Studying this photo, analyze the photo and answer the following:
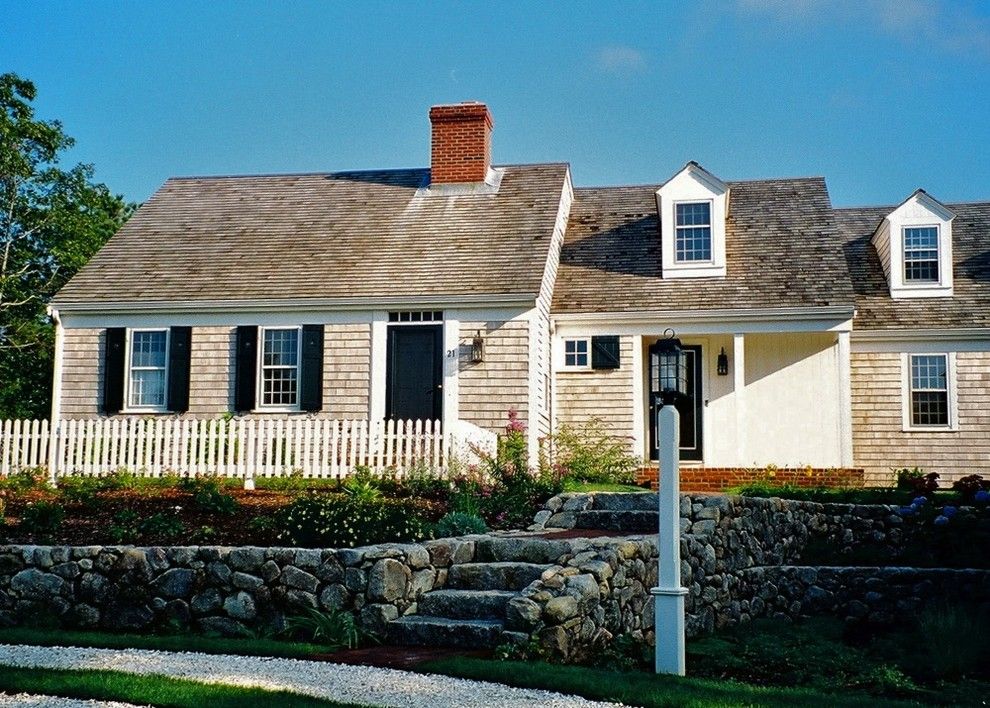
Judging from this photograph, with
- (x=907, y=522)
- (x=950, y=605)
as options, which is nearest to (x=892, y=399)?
(x=907, y=522)

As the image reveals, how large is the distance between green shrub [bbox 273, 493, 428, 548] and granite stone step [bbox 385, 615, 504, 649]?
1.30 metres

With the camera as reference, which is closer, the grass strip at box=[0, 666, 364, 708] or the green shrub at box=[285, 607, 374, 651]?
the grass strip at box=[0, 666, 364, 708]

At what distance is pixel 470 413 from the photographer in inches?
666

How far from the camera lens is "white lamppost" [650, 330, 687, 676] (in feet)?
26.9

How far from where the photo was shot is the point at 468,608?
8.88 meters

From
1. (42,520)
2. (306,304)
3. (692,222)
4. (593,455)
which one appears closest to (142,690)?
(42,520)

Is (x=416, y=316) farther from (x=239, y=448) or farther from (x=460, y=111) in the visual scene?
(x=460, y=111)

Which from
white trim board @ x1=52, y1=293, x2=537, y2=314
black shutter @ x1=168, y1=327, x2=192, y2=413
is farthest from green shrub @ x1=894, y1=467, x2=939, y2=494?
black shutter @ x1=168, y1=327, x2=192, y2=413

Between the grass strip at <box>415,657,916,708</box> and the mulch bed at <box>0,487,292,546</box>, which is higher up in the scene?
the mulch bed at <box>0,487,292,546</box>

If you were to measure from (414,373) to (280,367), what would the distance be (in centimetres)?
218

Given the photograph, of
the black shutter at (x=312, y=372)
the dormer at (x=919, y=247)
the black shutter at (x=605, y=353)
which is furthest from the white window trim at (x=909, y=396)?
the black shutter at (x=312, y=372)

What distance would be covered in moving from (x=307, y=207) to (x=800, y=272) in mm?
8667

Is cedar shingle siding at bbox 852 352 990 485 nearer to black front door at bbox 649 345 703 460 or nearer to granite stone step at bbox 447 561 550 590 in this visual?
black front door at bbox 649 345 703 460

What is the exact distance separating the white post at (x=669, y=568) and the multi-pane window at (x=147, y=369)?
11.5m
